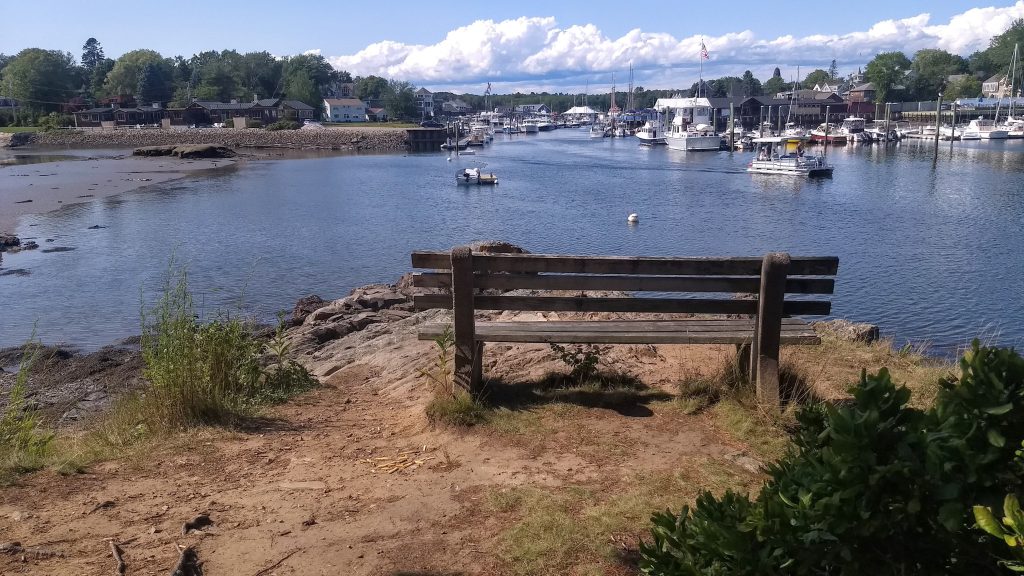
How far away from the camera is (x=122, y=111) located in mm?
123688

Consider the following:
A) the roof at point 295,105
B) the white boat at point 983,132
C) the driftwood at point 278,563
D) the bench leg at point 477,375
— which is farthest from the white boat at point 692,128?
the driftwood at point 278,563

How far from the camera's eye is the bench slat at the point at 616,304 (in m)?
6.48

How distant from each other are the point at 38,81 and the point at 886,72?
486 feet

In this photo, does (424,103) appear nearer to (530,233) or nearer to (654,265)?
(530,233)

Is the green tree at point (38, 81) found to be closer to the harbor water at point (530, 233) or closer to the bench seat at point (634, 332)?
the harbor water at point (530, 233)

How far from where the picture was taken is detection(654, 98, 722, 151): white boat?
86.5 metres

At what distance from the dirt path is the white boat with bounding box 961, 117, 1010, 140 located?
101658 millimetres

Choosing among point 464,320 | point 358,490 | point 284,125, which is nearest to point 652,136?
point 284,125

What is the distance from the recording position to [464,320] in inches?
259

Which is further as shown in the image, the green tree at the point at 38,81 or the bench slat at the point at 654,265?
the green tree at the point at 38,81

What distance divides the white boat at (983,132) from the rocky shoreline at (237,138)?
228 ft

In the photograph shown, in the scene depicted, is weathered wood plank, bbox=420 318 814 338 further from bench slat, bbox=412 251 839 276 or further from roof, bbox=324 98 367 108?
roof, bbox=324 98 367 108

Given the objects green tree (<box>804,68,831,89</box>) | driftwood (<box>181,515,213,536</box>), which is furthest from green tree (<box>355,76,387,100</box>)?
driftwood (<box>181,515,213,536</box>)

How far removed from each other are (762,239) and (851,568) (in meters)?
31.6
